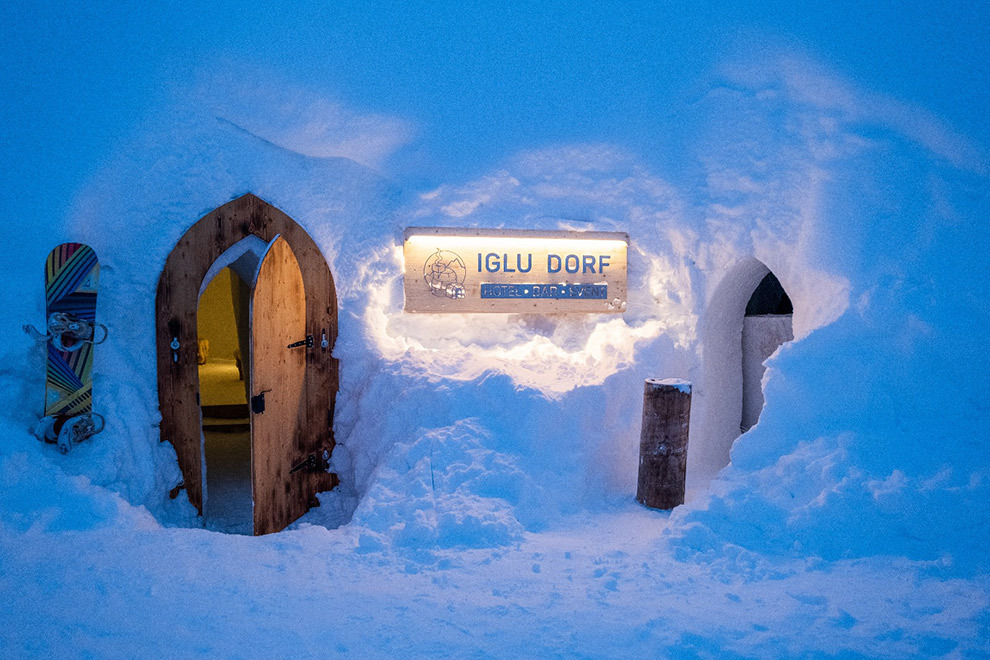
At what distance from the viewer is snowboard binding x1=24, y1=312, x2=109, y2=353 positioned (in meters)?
4.36

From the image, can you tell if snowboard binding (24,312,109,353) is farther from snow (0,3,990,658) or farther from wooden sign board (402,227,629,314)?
wooden sign board (402,227,629,314)

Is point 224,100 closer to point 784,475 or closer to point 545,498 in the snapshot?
point 545,498

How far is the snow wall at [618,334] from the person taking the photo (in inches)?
157

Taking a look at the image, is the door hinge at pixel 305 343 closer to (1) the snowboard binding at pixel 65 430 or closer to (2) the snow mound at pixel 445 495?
(2) the snow mound at pixel 445 495

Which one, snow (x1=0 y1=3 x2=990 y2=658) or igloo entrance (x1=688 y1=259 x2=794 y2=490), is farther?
igloo entrance (x1=688 y1=259 x2=794 y2=490)

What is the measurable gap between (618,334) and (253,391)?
342cm

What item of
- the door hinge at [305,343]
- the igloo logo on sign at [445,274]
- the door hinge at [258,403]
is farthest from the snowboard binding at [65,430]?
the igloo logo on sign at [445,274]

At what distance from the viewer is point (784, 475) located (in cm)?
409

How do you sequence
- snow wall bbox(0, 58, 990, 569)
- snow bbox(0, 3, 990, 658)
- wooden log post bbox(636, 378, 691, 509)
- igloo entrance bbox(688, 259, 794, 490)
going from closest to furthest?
1. snow bbox(0, 3, 990, 658)
2. snow wall bbox(0, 58, 990, 569)
3. wooden log post bbox(636, 378, 691, 509)
4. igloo entrance bbox(688, 259, 794, 490)

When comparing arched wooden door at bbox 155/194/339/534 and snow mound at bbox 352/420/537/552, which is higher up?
arched wooden door at bbox 155/194/339/534

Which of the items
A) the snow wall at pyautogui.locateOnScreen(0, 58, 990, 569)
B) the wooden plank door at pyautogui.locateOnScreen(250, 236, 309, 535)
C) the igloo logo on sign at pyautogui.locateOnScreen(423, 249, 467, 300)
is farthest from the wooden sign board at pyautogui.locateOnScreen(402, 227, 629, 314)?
the wooden plank door at pyautogui.locateOnScreen(250, 236, 309, 535)

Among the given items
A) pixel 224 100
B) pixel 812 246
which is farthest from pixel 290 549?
pixel 812 246

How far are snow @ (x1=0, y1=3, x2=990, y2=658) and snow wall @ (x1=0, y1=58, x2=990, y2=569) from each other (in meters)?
0.02

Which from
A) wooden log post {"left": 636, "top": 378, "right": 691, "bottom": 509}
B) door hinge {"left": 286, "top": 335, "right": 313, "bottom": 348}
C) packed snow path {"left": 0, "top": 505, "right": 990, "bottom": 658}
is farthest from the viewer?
door hinge {"left": 286, "top": 335, "right": 313, "bottom": 348}
